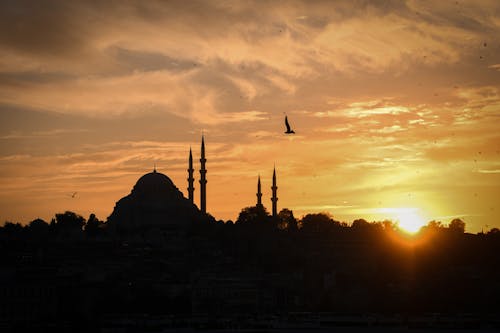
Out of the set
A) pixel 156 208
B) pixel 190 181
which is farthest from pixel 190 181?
pixel 156 208

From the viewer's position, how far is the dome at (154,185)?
148000 millimetres

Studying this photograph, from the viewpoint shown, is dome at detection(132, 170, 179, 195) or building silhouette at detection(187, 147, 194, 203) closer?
building silhouette at detection(187, 147, 194, 203)

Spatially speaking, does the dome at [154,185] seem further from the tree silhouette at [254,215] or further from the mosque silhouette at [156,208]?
the tree silhouette at [254,215]

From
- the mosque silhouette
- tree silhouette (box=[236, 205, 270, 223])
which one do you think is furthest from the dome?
tree silhouette (box=[236, 205, 270, 223])

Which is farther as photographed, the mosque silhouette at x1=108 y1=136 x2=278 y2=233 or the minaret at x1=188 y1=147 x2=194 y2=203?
the mosque silhouette at x1=108 y1=136 x2=278 y2=233

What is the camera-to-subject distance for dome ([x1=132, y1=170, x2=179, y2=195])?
486 feet

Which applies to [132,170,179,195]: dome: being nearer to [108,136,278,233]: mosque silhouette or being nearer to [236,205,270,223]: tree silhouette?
[108,136,278,233]: mosque silhouette

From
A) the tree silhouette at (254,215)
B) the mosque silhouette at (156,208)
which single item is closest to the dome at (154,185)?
the mosque silhouette at (156,208)

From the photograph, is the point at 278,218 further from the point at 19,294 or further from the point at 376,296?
the point at 19,294

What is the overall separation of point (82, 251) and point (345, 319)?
46.9 meters

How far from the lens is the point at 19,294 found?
3499 inches

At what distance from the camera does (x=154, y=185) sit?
14838cm

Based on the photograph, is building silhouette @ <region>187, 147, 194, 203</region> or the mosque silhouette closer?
building silhouette @ <region>187, 147, 194, 203</region>

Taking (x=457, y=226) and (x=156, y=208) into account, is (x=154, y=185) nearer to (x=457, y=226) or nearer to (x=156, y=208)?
(x=156, y=208)
